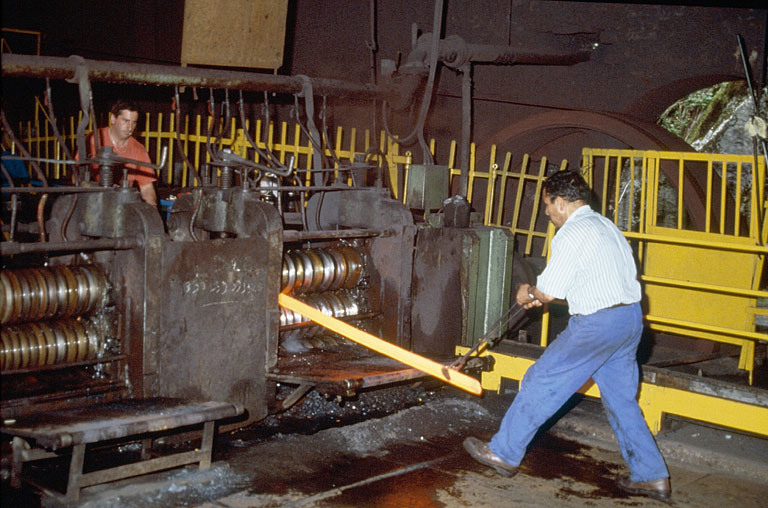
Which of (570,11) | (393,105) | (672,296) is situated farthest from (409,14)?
(672,296)

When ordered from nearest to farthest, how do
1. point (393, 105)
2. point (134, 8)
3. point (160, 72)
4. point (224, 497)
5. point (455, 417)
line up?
point (224, 497)
point (160, 72)
point (455, 417)
point (393, 105)
point (134, 8)

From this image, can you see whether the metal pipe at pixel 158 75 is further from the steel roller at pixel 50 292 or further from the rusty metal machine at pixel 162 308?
the steel roller at pixel 50 292

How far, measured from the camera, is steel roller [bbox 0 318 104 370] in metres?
4.73

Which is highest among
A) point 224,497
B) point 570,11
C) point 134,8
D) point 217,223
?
point 134,8

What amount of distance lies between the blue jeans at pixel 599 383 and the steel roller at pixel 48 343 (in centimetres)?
285

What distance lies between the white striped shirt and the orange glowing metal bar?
1083 mm

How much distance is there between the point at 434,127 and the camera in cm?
1102

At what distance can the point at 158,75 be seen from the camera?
5832 millimetres

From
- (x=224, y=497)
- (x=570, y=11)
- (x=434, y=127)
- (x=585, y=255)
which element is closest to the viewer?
(x=224, y=497)

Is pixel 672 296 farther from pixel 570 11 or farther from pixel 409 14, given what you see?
pixel 409 14

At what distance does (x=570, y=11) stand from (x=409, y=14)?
2480mm

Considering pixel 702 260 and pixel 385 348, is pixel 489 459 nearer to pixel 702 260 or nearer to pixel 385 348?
Result: pixel 385 348

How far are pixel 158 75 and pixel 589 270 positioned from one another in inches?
141

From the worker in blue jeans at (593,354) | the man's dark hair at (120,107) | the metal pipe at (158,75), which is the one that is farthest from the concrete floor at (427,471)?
the man's dark hair at (120,107)
